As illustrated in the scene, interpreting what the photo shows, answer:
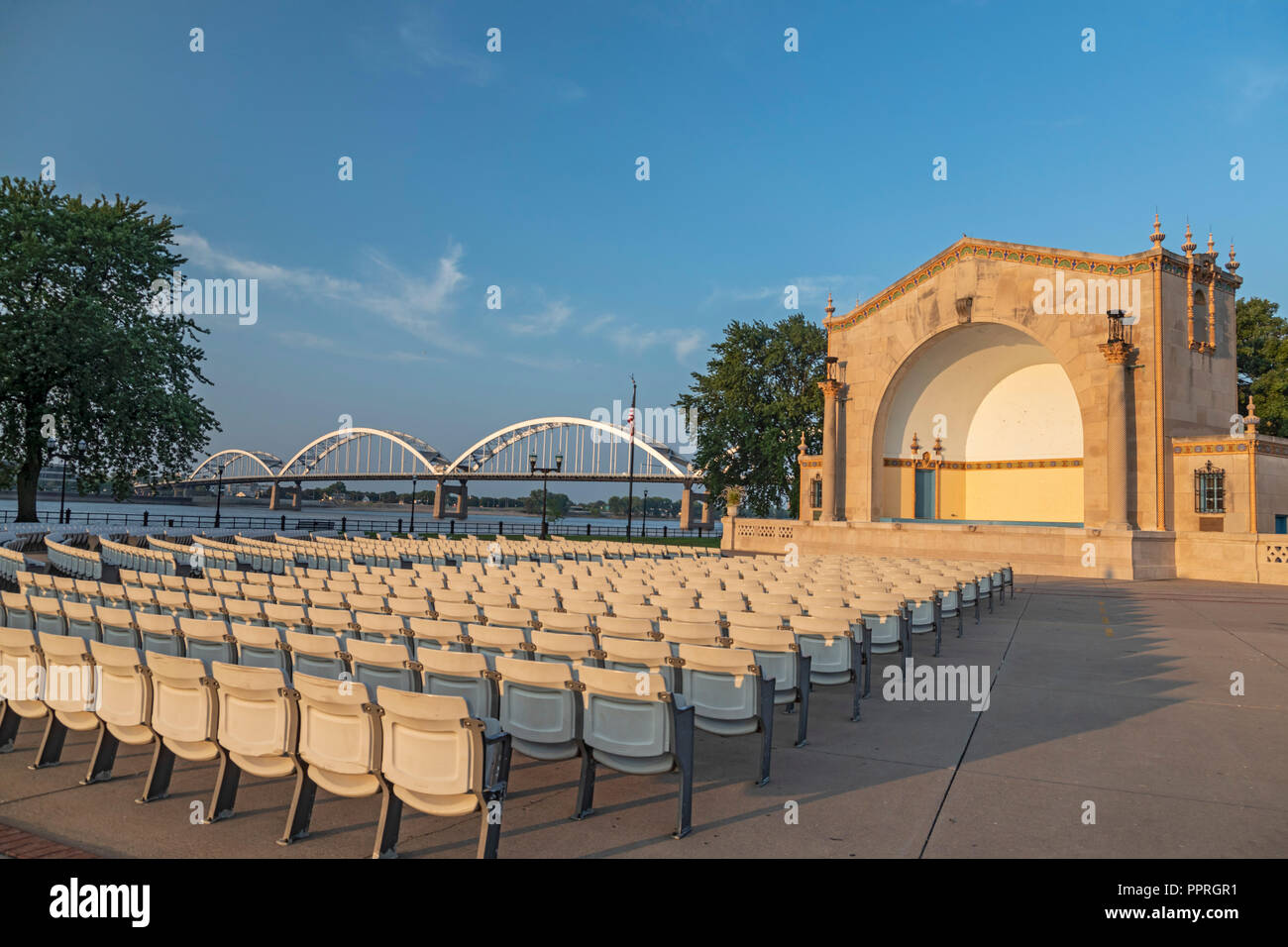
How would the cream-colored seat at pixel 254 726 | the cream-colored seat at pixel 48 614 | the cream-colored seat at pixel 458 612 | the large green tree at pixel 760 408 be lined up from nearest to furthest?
the cream-colored seat at pixel 254 726
the cream-colored seat at pixel 48 614
the cream-colored seat at pixel 458 612
the large green tree at pixel 760 408

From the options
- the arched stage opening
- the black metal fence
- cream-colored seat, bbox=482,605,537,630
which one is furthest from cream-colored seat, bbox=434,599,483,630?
the arched stage opening

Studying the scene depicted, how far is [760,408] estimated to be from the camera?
41250 mm

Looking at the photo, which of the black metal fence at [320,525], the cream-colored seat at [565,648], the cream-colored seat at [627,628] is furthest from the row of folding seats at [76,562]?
the black metal fence at [320,525]

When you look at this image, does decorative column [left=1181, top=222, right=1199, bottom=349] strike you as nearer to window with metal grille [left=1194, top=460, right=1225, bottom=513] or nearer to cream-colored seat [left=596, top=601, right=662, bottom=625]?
window with metal grille [left=1194, top=460, right=1225, bottom=513]

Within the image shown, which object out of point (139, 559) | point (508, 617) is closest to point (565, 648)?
point (508, 617)

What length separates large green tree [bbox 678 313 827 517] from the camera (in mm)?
41031

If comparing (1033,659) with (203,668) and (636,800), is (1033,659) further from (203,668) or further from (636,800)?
(203,668)

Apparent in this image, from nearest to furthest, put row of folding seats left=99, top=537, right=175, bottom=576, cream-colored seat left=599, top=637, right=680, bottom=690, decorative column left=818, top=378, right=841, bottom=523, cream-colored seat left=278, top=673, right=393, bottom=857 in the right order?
1. cream-colored seat left=278, top=673, right=393, bottom=857
2. cream-colored seat left=599, top=637, right=680, bottom=690
3. row of folding seats left=99, top=537, right=175, bottom=576
4. decorative column left=818, top=378, right=841, bottom=523

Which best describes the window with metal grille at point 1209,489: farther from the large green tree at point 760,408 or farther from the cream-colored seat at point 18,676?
the cream-colored seat at point 18,676

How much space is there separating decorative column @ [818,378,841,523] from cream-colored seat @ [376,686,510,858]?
1195 inches

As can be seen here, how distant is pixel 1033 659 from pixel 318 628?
8.68 m

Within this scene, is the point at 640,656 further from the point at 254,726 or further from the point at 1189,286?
the point at 1189,286

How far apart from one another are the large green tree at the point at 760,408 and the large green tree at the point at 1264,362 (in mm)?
19509

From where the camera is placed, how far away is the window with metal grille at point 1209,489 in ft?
78.1
